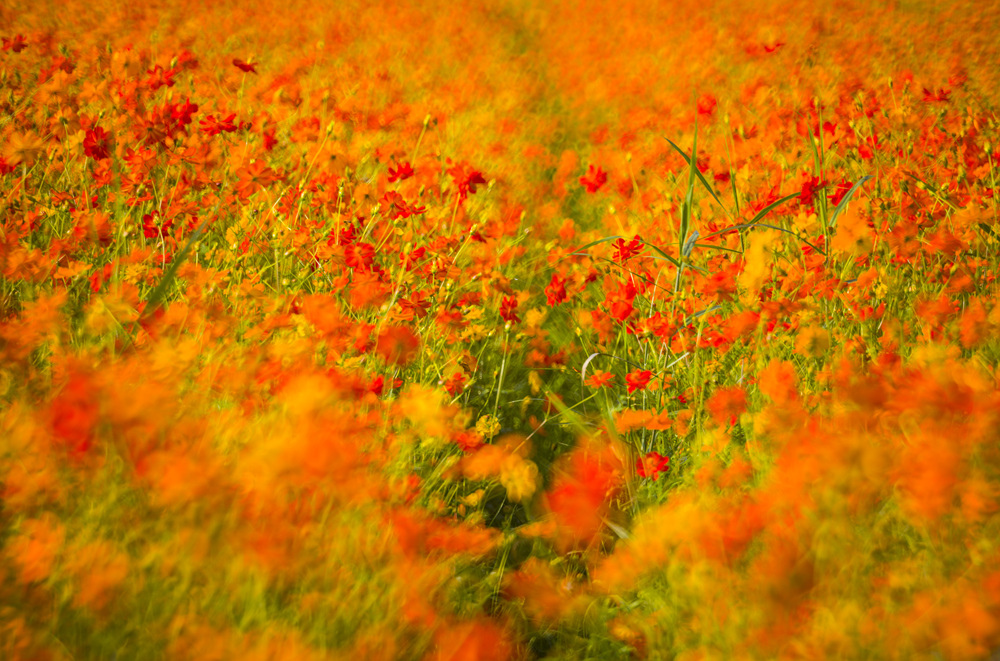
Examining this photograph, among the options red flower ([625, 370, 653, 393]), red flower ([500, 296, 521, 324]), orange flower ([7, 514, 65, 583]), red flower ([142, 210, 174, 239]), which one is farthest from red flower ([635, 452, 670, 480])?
red flower ([142, 210, 174, 239])

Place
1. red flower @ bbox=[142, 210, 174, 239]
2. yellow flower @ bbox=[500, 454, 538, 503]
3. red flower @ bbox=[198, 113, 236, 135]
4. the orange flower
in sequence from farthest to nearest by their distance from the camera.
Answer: red flower @ bbox=[198, 113, 236, 135] → red flower @ bbox=[142, 210, 174, 239] → yellow flower @ bbox=[500, 454, 538, 503] → the orange flower

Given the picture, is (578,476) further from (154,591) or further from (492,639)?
(154,591)

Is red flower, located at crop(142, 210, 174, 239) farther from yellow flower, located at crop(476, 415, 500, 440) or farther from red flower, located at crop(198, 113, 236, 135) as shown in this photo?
yellow flower, located at crop(476, 415, 500, 440)

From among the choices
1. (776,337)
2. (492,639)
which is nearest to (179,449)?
(492,639)

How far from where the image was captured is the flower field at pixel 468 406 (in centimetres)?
87

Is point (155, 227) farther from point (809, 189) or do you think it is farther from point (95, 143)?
point (809, 189)

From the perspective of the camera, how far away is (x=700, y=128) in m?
3.80

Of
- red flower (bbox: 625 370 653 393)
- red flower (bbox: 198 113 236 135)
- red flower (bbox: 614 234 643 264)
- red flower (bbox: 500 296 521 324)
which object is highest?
red flower (bbox: 198 113 236 135)

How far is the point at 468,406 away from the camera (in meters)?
1.79

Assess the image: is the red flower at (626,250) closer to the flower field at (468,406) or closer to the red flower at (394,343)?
the flower field at (468,406)

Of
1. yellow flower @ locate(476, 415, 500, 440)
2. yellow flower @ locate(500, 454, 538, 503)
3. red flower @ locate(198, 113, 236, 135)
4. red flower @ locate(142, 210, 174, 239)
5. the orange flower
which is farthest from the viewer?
red flower @ locate(198, 113, 236, 135)

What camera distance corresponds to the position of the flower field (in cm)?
87

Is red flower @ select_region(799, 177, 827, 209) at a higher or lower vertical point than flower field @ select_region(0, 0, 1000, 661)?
higher

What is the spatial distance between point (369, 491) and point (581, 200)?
104 inches
